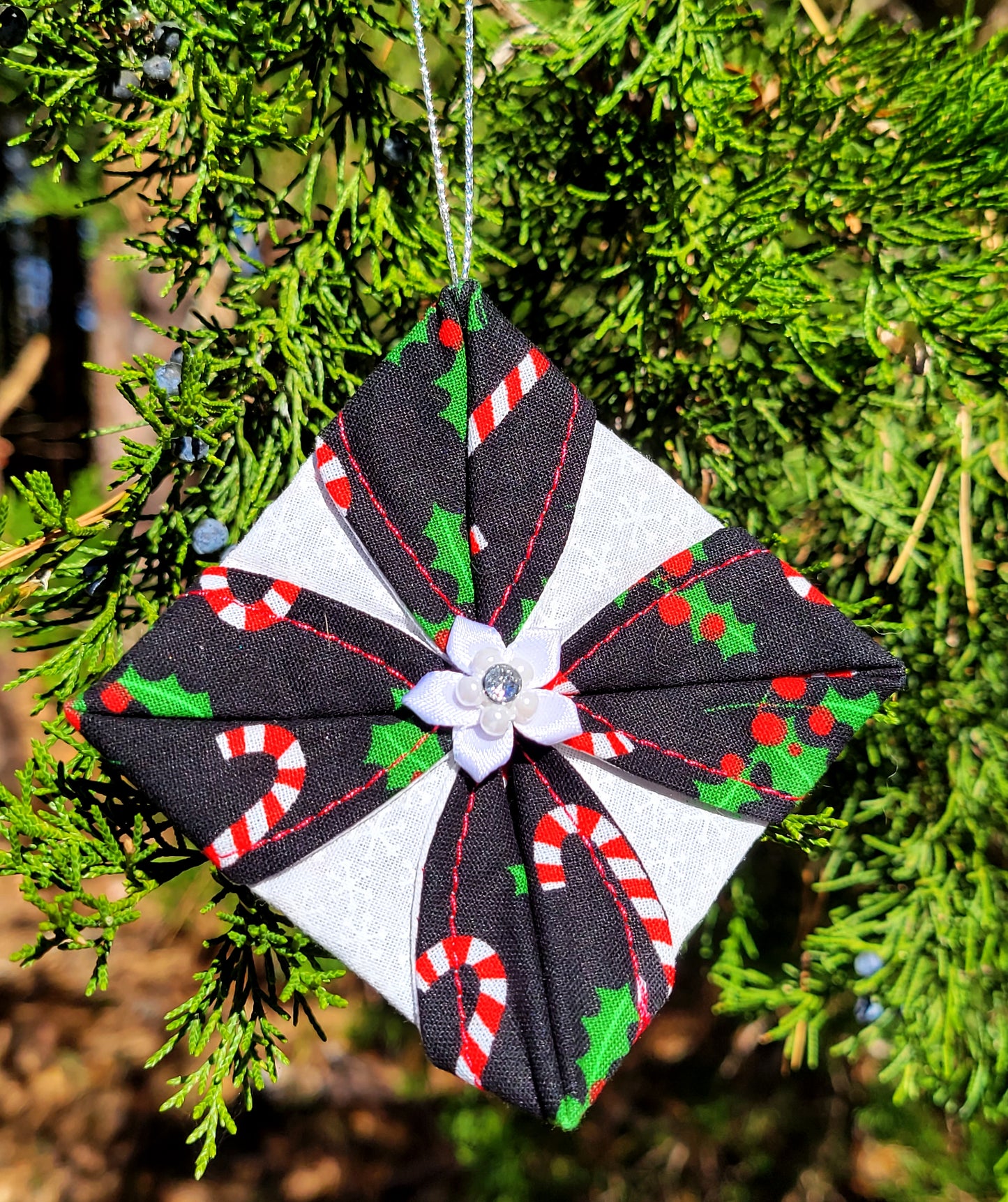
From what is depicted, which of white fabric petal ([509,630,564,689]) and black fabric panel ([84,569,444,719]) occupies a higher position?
black fabric panel ([84,569,444,719])

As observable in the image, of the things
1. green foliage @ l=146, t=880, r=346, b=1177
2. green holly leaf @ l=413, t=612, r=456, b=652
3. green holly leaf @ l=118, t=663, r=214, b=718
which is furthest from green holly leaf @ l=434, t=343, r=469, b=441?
green foliage @ l=146, t=880, r=346, b=1177

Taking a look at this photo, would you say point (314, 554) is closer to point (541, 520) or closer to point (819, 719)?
point (541, 520)

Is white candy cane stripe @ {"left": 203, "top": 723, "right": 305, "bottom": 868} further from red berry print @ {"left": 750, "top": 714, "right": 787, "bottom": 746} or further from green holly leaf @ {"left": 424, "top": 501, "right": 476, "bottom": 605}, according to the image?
red berry print @ {"left": 750, "top": 714, "right": 787, "bottom": 746}

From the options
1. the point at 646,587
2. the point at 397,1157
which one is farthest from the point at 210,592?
the point at 397,1157

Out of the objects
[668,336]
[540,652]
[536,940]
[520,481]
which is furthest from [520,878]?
[668,336]

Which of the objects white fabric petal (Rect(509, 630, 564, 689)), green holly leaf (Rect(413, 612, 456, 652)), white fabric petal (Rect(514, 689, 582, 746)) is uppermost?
green holly leaf (Rect(413, 612, 456, 652))
